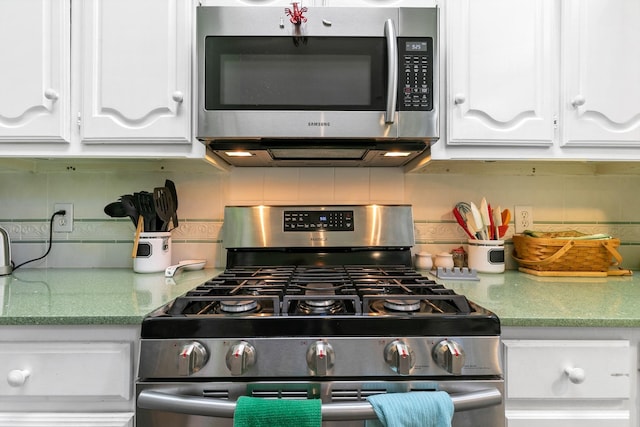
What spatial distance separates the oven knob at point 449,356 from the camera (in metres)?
0.77

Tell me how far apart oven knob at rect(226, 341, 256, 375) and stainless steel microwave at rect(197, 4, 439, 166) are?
24.6 inches

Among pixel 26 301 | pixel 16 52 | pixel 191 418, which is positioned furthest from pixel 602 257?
pixel 16 52

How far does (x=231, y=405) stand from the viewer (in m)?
0.72

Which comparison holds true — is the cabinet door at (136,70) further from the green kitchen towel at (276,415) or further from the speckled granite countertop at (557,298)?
the speckled granite countertop at (557,298)

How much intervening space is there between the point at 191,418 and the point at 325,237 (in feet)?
2.58

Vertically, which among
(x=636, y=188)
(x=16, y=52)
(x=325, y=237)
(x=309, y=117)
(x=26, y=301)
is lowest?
(x=26, y=301)

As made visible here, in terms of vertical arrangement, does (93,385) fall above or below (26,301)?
below

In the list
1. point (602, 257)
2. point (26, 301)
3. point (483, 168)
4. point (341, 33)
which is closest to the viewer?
point (26, 301)

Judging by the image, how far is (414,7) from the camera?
1.15 metres

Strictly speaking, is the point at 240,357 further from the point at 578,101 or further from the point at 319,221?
the point at 578,101

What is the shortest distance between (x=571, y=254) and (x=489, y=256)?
11.0 inches

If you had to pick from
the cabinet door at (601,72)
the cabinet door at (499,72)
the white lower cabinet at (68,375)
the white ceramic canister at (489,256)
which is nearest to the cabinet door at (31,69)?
the white lower cabinet at (68,375)

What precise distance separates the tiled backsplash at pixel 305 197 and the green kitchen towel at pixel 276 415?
34.9 inches

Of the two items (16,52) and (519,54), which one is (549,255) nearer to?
(519,54)
